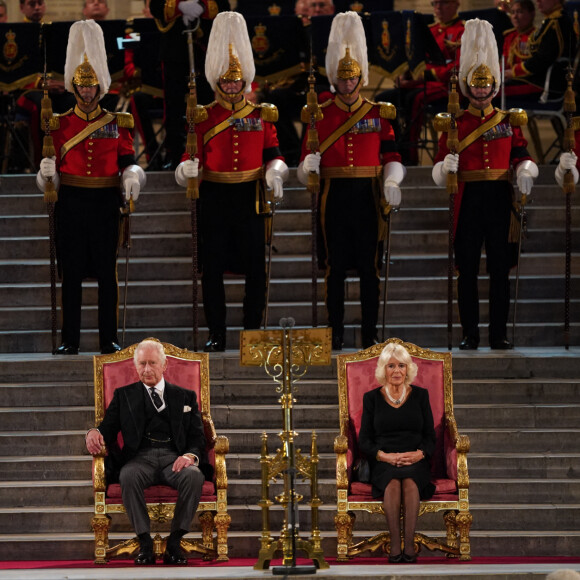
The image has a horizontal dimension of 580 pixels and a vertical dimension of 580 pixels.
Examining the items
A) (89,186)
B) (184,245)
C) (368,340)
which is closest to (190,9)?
(184,245)

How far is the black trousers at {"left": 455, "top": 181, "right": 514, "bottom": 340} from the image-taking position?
11.1 m

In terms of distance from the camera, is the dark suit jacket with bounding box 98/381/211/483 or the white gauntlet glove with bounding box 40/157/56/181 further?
the white gauntlet glove with bounding box 40/157/56/181

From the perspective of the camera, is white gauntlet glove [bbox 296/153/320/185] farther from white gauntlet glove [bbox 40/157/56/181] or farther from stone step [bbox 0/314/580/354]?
white gauntlet glove [bbox 40/157/56/181]

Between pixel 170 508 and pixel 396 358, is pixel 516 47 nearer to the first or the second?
pixel 396 358

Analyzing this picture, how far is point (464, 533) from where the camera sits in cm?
895

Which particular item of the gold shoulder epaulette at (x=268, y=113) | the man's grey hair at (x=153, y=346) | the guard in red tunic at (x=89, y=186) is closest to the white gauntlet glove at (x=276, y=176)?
the gold shoulder epaulette at (x=268, y=113)

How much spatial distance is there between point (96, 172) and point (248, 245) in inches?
44.7

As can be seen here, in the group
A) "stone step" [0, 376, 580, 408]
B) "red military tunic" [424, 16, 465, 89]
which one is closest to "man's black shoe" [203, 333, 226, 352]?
"stone step" [0, 376, 580, 408]

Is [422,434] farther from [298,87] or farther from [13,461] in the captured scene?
[298,87]

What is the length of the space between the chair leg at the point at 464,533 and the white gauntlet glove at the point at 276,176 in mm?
2849

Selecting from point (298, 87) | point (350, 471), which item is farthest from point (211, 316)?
point (298, 87)

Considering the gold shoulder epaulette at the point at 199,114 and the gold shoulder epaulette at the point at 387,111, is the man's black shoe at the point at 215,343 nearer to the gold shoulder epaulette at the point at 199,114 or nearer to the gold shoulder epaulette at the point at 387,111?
the gold shoulder epaulette at the point at 199,114

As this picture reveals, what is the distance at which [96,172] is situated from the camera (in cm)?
1102

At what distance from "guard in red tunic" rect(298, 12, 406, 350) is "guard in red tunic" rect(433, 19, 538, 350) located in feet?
1.49
